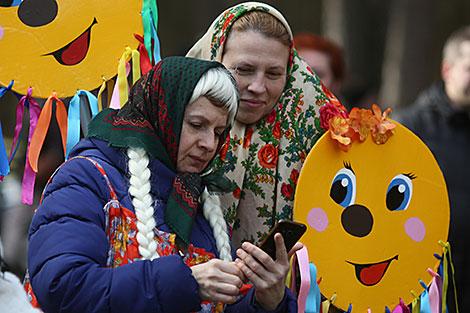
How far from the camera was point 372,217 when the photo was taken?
11.1ft

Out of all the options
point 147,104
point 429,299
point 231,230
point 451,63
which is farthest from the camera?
point 451,63

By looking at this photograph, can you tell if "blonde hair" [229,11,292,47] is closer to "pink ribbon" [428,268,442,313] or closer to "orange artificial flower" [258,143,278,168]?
"orange artificial flower" [258,143,278,168]

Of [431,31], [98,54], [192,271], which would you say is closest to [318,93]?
[98,54]

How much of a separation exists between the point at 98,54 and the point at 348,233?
1.03 m

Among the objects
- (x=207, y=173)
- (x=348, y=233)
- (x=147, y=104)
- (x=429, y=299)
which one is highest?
(x=147, y=104)

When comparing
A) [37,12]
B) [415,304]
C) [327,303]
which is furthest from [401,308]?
[37,12]

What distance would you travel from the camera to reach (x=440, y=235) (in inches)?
137

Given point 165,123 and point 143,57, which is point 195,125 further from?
point 143,57

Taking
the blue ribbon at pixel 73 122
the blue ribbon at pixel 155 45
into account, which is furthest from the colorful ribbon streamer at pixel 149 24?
the blue ribbon at pixel 73 122

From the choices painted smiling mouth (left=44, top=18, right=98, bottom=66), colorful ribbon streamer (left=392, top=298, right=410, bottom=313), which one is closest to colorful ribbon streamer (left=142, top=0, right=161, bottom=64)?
painted smiling mouth (left=44, top=18, right=98, bottom=66)

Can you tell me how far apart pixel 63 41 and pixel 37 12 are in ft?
Result: 0.41

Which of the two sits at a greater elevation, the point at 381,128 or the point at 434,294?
the point at 381,128

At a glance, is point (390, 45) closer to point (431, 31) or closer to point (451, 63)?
point (431, 31)

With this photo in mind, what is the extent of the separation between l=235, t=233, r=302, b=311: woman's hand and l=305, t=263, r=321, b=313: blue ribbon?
383 millimetres
